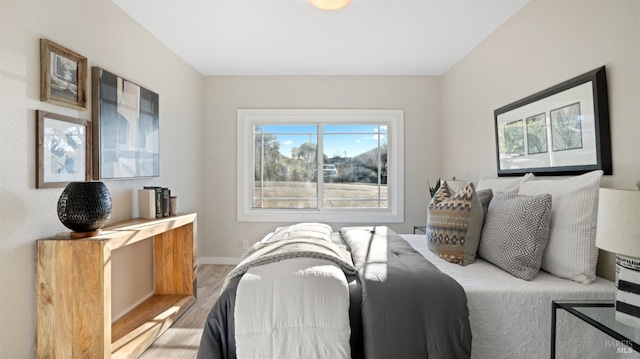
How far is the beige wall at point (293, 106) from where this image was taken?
4.20m

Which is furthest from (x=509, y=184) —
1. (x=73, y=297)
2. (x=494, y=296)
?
(x=73, y=297)

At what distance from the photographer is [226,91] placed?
13.9 feet

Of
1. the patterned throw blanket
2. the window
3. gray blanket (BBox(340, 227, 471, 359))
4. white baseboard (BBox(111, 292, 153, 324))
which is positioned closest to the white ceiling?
the window

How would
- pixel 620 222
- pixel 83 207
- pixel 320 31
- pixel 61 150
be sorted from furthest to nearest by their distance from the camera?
1. pixel 320 31
2. pixel 61 150
3. pixel 83 207
4. pixel 620 222

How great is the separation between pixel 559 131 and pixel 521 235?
87 centimetres

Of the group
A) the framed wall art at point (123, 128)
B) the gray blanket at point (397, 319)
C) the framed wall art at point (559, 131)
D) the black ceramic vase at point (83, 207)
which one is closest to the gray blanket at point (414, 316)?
the gray blanket at point (397, 319)

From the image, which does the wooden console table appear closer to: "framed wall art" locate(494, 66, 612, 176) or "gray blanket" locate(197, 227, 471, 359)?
"gray blanket" locate(197, 227, 471, 359)

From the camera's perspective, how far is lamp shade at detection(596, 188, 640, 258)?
121 centimetres

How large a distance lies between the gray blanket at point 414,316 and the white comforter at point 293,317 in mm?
121

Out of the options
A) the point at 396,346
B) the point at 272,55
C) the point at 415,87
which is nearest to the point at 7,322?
the point at 396,346

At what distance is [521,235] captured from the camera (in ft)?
5.82

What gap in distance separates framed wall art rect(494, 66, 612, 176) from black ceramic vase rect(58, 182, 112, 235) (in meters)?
2.88

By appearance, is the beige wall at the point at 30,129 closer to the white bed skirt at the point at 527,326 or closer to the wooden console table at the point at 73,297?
the wooden console table at the point at 73,297

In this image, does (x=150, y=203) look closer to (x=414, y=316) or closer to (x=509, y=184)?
(x=414, y=316)
